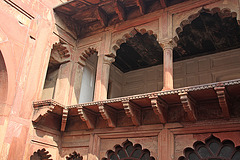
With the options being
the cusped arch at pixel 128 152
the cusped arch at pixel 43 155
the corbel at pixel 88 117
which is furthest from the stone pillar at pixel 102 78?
the cusped arch at pixel 43 155

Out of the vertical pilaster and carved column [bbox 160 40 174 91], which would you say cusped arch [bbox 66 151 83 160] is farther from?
carved column [bbox 160 40 174 91]

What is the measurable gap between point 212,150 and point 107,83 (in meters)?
2.95

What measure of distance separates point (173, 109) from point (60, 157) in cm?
311

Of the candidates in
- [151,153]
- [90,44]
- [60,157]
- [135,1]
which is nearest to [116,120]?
[151,153]

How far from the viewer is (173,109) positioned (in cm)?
600

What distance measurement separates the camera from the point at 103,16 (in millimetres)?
7484

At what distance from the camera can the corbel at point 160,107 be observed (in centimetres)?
554

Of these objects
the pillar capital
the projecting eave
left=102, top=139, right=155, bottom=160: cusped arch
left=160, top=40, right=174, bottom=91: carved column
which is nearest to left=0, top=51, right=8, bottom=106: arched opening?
the projecting eave

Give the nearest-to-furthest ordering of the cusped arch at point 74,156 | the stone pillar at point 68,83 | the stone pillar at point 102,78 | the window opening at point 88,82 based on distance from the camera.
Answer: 1. the stone pillar at point 102,78
2. the cusped arch at point 74,156
3. the stone pillar at point 68,83
4. the window opening at point 88,82

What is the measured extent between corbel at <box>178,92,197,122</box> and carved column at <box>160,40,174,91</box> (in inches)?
23.7

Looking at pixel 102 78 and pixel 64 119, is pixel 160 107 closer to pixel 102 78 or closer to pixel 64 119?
pixel 102 78

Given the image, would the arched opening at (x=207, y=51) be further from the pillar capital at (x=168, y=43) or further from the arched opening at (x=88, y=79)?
the arched opening at (x=88, y=79)

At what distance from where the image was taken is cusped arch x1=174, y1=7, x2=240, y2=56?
285 inches

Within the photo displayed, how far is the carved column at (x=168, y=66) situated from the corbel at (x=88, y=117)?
6.45 ft
